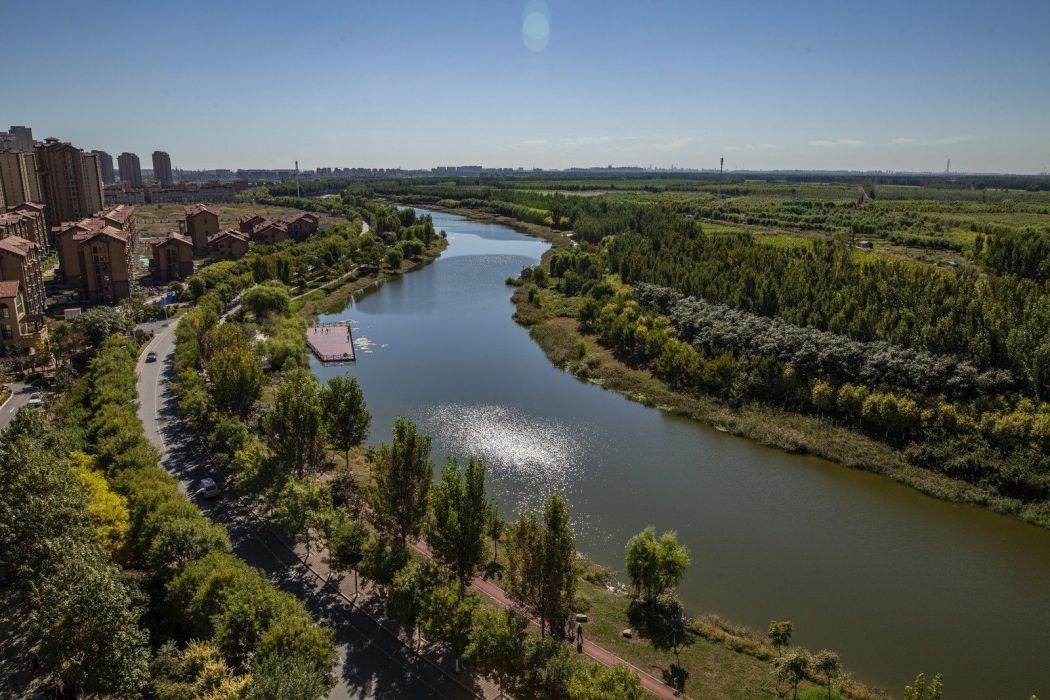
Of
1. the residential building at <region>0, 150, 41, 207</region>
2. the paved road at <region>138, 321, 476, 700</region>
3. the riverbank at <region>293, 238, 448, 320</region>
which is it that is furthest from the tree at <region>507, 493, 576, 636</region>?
the residential building at <region>0, 150, 41, 207</region>

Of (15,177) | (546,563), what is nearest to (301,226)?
(15,177)

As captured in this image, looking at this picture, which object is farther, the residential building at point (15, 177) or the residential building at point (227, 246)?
the residential building at point (227, 246)

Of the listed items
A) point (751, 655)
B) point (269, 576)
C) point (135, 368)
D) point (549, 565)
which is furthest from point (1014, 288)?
point (135, 368)

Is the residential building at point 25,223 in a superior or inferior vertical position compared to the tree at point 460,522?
superior

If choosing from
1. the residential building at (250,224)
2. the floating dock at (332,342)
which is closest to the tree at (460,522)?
the floating dock at (332,342)

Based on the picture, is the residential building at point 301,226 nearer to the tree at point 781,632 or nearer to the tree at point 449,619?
the tree at point 449,619
